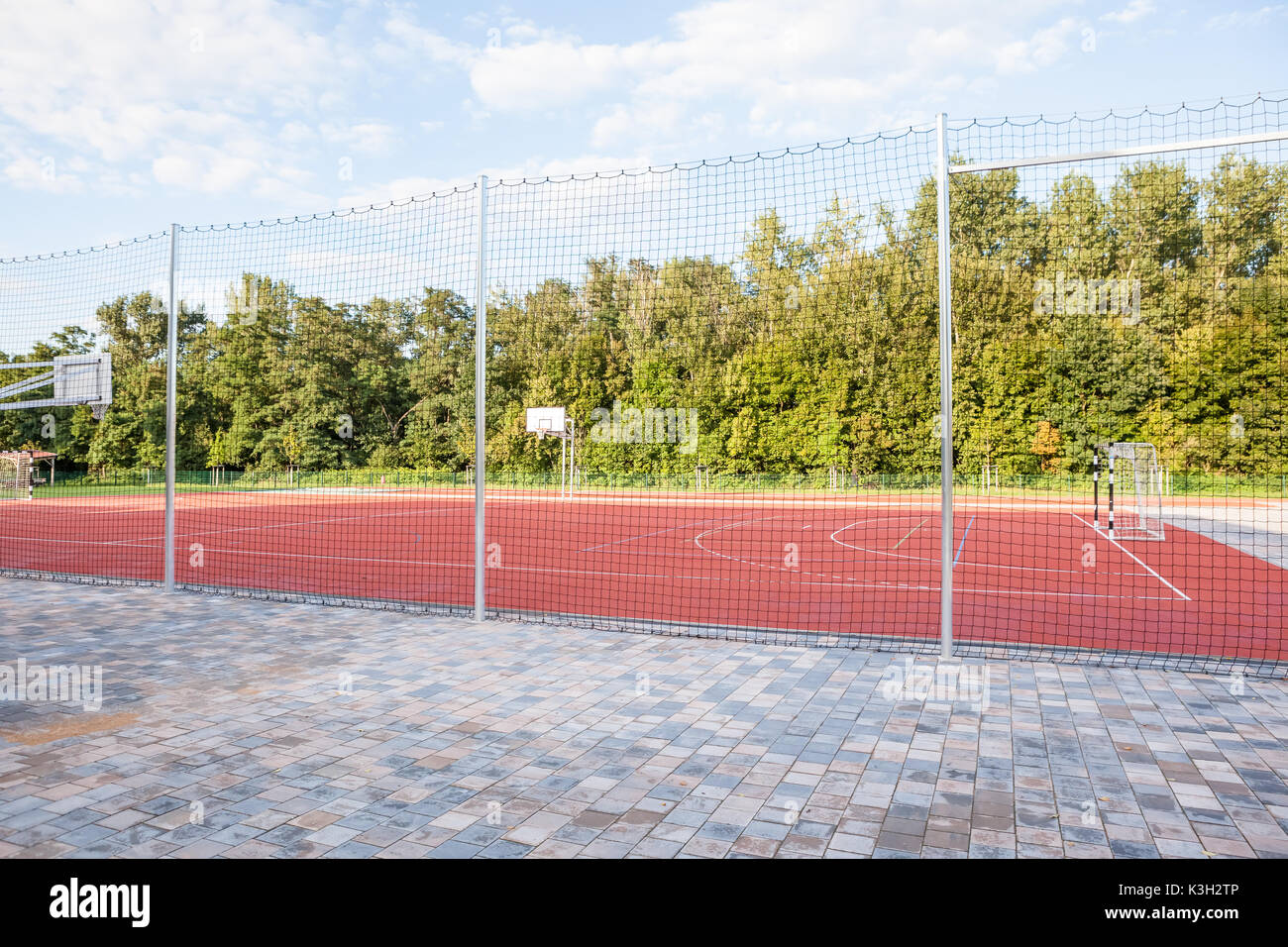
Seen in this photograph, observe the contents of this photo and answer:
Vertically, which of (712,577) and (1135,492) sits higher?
(1135,492)

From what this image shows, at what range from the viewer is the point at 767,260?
17578 millimetres

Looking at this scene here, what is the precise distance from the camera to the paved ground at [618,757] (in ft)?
9.68

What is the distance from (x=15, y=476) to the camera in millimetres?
30016

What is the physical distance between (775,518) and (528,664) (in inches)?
662

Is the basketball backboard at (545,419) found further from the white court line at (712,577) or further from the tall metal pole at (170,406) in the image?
the tall metal pole at (170,406)

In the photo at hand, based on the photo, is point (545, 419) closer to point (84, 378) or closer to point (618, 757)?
point (84, 378)

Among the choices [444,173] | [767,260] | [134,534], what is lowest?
[134,534]

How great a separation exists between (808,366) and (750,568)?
655 inches

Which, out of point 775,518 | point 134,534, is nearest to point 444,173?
point 134,534

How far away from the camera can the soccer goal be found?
16828 millimetres

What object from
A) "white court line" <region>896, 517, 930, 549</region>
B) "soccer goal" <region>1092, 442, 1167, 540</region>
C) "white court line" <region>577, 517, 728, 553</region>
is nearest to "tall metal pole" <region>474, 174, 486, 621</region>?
"white court line" <region>577, 517, 728, 553</region>

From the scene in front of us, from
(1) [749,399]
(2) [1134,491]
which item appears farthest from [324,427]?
(2) [1134,491]

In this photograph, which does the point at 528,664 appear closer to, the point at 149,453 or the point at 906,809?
the point at 906,809

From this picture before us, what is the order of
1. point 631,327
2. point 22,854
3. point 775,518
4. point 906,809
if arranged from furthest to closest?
point 631,327
point 775,518
point 906,809
point 22,854
